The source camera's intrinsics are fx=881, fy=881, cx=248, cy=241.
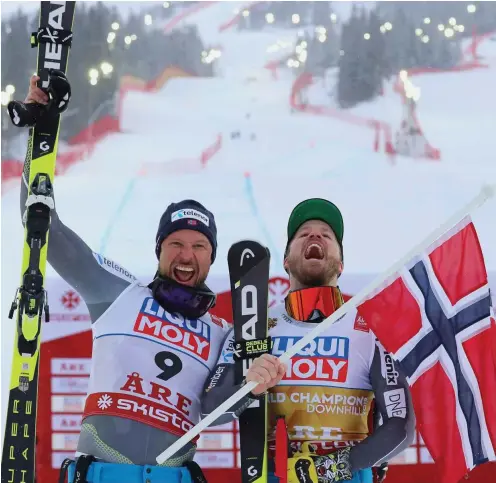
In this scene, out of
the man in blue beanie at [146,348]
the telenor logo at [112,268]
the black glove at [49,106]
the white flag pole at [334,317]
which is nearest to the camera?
the white flag pole at [334,317]

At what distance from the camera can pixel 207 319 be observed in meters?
3.76

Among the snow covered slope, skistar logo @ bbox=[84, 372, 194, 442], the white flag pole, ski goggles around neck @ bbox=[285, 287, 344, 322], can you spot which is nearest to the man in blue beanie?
skistar logo @ bbox=[84, 372, 194, 442]

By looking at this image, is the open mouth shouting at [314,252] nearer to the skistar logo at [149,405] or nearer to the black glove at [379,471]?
the skistar logo at [149,405]

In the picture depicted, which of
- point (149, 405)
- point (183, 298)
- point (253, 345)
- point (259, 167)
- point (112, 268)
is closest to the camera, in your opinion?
point (253, 345)

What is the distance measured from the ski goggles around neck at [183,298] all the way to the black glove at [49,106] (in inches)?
33.8

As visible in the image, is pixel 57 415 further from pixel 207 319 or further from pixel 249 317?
pixel 249 317

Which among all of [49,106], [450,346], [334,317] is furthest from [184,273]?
[450,346]

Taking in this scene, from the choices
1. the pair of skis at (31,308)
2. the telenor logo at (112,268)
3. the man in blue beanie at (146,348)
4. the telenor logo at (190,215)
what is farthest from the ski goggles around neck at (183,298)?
the pair of skis at (31,308)

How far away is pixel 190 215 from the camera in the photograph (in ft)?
12.4

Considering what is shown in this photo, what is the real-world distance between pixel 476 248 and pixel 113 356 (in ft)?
4.98

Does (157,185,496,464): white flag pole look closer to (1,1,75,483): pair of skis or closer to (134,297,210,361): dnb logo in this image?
(134,297,210,361): dnb logo

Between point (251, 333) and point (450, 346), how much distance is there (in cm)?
78

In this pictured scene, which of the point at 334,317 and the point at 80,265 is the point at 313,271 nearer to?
the point at 334,317

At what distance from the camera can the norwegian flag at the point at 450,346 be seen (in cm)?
338
